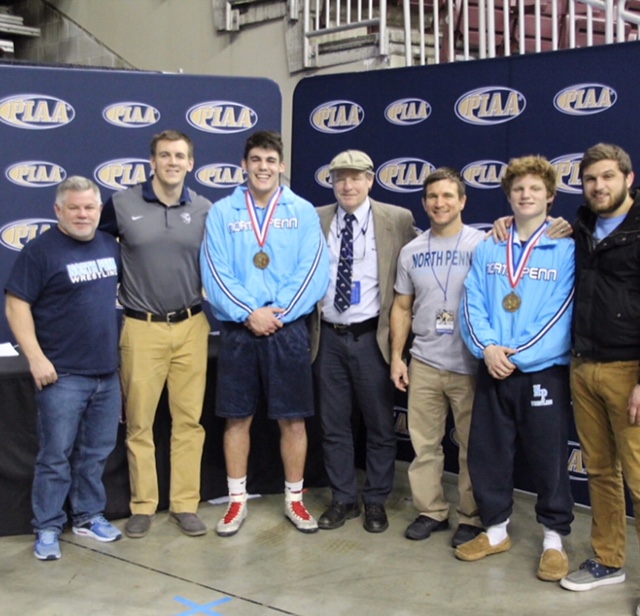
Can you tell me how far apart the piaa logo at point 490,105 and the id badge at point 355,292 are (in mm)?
1306

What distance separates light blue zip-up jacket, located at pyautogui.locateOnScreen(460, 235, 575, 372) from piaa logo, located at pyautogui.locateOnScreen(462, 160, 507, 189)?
3.85ft

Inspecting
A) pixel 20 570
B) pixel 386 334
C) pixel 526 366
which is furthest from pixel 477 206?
pixel 20 570

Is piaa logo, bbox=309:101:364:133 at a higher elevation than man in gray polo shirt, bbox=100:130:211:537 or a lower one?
higher

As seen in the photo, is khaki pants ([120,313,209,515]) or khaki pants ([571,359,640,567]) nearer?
khaki pants ([571,359,640,567])

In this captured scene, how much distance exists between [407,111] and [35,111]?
7.02 feet

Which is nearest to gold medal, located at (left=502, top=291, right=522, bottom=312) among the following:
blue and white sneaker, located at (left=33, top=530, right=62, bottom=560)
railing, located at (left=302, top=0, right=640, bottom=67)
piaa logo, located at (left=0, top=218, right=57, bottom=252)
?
blue and white sneaker, located at (left=33, top=530, right=62, bottom=560)

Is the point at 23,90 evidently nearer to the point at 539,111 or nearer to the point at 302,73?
the point at 539,111

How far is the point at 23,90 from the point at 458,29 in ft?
12.7

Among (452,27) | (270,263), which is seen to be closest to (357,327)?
(270,263)

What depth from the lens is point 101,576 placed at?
3850 millimetres

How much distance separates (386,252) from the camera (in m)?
4.42

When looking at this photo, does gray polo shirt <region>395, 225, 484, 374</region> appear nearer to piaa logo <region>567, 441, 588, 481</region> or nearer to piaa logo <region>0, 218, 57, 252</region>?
piaa logo <region>567, 441, 588, 481</region>

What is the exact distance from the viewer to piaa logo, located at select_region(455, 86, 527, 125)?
191 inches

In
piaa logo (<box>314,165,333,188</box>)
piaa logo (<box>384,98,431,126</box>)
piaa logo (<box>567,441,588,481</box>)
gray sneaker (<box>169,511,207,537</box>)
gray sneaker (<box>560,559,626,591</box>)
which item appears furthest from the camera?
piaa logo (<box>314,165,333,188</box>)
